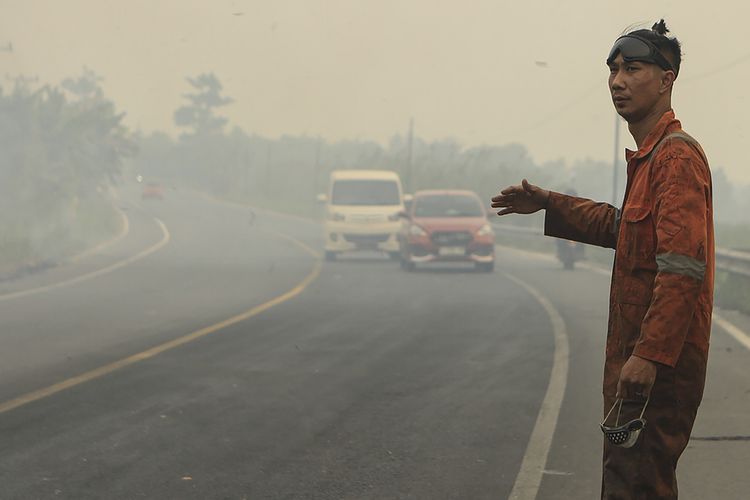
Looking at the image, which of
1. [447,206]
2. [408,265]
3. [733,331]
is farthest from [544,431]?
[447,206]

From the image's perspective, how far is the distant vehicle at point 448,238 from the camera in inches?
1024

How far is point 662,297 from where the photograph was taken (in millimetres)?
3402

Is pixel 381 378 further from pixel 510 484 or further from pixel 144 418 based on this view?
pixel 510 484

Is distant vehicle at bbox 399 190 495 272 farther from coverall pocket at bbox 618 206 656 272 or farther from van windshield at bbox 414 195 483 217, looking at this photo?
coverall pocket at bbox 618 206 656 272

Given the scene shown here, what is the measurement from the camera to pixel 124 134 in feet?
179


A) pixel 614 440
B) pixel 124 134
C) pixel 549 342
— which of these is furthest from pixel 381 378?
pixel 124 134

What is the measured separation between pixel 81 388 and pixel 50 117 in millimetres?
42605

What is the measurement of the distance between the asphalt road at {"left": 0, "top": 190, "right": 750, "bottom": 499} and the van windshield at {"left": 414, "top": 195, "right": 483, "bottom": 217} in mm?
7162

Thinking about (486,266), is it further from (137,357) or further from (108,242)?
(108,242)

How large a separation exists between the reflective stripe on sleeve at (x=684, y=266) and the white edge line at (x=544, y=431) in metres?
3.22

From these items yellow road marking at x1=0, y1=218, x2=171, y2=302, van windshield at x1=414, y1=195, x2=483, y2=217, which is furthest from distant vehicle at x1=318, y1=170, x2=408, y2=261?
yellow road marking at x1=0, y1=218, x2=171, y2=302

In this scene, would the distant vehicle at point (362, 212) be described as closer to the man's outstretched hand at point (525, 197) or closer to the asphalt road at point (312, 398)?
the asphalt road at point (312, 398)

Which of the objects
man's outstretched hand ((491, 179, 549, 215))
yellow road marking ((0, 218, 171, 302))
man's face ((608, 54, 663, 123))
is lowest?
yellow road marking ((0, 218, 171, 302))

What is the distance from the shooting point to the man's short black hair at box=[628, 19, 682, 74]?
3723 mm
